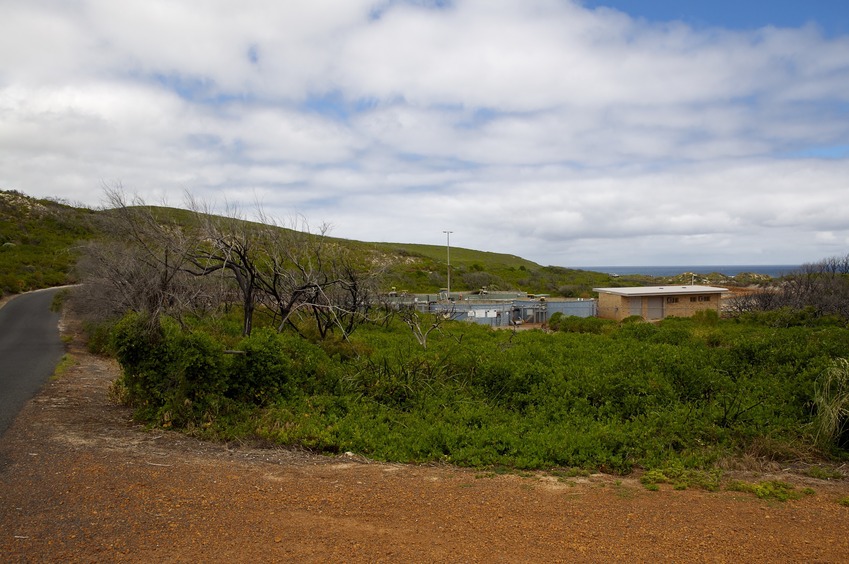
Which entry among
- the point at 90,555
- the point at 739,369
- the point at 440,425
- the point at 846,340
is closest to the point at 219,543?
the point at 90,555

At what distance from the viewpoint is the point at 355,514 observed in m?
5.20

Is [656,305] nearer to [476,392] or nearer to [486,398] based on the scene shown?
[476,392]

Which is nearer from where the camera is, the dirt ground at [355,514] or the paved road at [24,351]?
the dirt ground at [355,514]

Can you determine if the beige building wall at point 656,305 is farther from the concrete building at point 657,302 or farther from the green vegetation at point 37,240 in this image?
the green vegetation at point 37,240

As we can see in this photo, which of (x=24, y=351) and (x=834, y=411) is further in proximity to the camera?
(x=24, y=351)

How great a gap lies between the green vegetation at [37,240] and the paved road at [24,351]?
5422mm

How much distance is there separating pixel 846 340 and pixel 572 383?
6416mm

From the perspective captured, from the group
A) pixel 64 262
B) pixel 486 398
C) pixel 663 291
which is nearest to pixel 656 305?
pixel 663 291

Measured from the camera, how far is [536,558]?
4363 mm

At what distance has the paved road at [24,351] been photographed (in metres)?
10.1

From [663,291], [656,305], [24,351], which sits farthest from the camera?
[663,291]

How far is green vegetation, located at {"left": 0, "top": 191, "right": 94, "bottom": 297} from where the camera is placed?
37188mm

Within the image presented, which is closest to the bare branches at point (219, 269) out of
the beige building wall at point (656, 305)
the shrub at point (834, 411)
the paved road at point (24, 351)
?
the paved road at point (24, 351)

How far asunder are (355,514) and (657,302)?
31.5 metres
